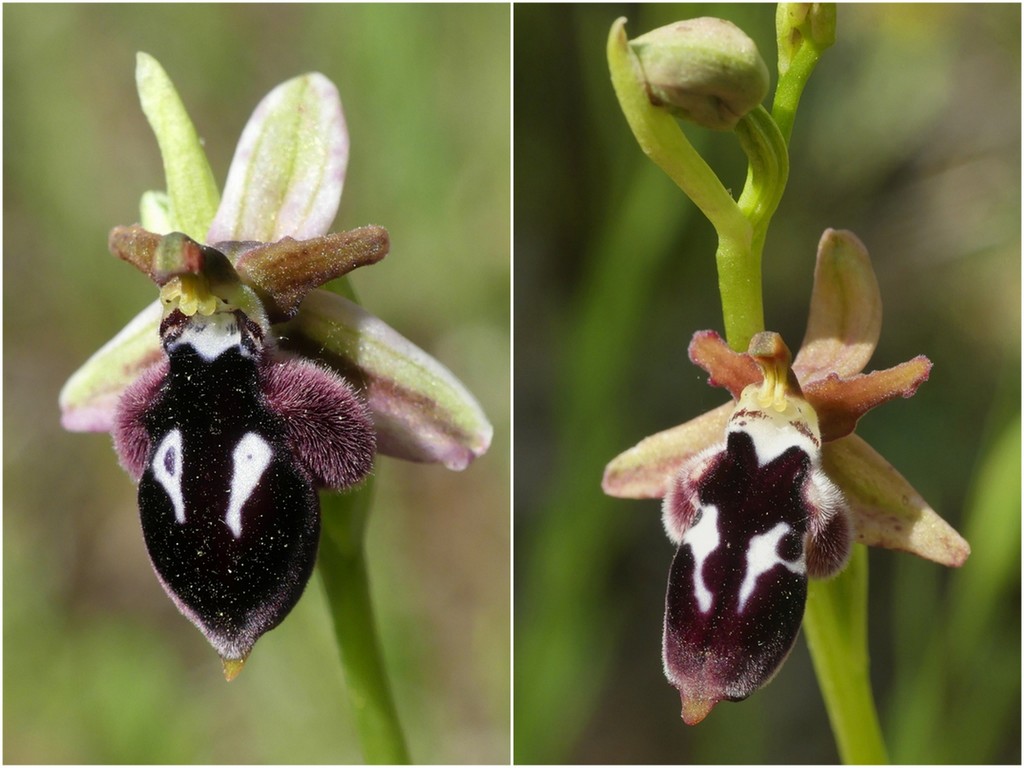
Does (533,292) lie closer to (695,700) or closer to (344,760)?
(344,760)

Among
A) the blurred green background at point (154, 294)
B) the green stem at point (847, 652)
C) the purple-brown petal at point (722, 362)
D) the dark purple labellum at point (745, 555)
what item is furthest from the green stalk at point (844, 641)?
the blurred green background at point (154, 294)

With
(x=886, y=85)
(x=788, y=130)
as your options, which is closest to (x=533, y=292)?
(x=886, y=85)

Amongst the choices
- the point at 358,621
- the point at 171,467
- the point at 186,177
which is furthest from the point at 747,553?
the point at 186,177

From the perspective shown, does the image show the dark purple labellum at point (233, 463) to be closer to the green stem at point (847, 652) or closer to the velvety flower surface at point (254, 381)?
the velvety flower surface at point (254, 381)

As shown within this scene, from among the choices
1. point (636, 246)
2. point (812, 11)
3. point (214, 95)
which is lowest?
point (636, 246)

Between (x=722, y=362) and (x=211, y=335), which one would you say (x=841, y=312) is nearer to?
(x=722, y=362)
